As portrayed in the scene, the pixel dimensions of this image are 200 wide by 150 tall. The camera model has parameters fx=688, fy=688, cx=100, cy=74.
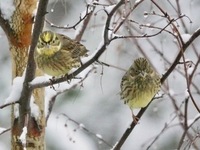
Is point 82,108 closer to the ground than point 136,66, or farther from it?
closer to the ground

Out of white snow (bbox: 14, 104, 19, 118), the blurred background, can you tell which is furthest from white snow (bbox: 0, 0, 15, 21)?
the blurred background

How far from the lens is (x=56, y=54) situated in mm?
5242

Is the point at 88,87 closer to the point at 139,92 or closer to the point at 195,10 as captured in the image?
the point at 195,10

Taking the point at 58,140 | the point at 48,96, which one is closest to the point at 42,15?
the point at 48,96

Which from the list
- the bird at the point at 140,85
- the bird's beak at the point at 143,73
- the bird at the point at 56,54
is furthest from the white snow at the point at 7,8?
the bird's beak at the point at 143,73

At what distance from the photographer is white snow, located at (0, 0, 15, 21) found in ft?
14.8

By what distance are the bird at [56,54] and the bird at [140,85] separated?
0.41m

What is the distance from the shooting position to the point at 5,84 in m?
12.1

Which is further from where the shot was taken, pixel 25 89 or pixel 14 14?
pixel 14 14

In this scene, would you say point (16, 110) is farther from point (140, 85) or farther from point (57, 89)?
point (140, 85)

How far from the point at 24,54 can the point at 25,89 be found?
0.53 meters

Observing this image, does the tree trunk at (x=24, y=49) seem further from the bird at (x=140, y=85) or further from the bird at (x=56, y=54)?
the bird at (x=140, y=85)

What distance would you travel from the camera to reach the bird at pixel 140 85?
5.05 meters

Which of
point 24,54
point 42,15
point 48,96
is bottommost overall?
point 48,96
